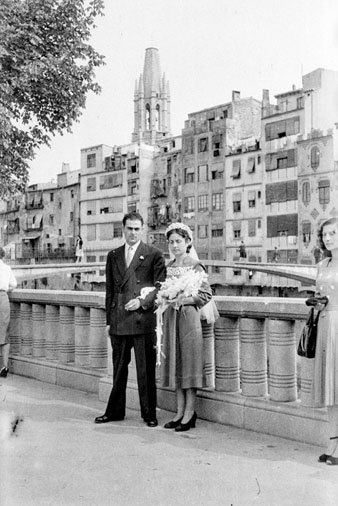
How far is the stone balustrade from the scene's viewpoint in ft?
14.4

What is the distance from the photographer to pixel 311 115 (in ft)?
142

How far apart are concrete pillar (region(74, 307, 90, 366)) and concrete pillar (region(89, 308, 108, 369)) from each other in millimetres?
133

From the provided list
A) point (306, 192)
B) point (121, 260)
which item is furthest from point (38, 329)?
point (306, 192)

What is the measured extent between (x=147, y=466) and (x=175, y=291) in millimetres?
1408

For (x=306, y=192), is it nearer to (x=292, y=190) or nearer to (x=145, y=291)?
(x=292, y=190)

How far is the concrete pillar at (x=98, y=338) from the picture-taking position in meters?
5.95

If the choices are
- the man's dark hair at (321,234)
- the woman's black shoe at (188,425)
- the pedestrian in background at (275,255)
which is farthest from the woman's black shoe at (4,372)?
the pedestrian in background at (275,255)

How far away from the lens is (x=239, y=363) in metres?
5.03

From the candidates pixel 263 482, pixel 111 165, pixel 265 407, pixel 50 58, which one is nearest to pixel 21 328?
pixel 265 407

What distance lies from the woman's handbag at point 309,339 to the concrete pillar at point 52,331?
3.30 meters

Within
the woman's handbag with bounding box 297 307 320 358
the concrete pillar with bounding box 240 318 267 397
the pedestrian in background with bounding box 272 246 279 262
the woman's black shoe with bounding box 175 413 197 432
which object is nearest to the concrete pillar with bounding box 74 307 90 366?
the woman's black shoe with bounding box 175 413 197 432

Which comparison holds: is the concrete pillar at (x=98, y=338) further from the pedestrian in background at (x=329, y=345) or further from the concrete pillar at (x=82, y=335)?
the pedestrian in background at (x=329, y=345)

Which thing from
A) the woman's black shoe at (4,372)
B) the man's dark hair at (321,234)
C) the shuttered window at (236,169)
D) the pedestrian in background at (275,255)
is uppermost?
the shuttered window at (236,169)

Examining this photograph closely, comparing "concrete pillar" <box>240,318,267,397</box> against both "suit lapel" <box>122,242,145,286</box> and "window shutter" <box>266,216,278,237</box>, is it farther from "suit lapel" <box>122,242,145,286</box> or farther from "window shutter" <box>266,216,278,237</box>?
"window shutter" <box>266,216,278,237</box>
